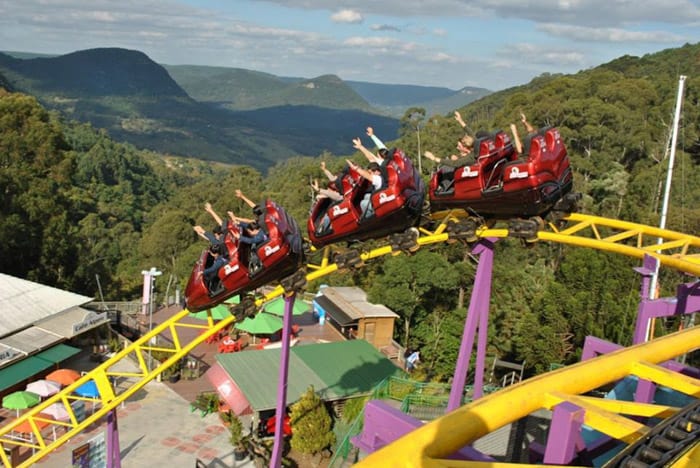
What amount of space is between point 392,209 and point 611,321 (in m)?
15.0

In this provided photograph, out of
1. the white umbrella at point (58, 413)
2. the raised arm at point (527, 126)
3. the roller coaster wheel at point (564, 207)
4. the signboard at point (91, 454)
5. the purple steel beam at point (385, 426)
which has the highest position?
the raised arm at point (527, 126)

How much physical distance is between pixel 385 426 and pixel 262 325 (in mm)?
19838

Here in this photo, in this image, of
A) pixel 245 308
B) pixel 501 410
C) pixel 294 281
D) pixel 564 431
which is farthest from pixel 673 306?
pixel 501 410

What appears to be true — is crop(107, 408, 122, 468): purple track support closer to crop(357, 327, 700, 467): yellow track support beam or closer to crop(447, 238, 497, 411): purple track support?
crop(447, 238, 497, 411): purple track support

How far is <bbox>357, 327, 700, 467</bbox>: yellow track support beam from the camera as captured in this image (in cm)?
280

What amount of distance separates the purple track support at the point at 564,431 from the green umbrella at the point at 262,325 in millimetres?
19826

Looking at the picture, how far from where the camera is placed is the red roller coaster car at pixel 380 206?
8.68 metres

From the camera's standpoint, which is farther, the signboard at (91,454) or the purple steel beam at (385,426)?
the signboard at (91,454)

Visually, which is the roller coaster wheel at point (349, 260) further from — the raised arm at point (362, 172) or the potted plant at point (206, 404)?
the potted plant at point (206, 404)

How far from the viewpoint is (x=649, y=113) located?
163 ft

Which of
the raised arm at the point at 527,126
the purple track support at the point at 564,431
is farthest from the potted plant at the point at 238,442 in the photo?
the purple track support at the point at 564,431

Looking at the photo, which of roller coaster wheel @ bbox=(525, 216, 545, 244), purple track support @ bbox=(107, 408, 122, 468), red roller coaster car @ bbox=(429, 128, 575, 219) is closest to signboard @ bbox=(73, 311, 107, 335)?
purple track support @ bbox=(107, 408, 122, 468)

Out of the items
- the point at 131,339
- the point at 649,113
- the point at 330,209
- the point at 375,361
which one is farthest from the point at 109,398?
the point at 649,113

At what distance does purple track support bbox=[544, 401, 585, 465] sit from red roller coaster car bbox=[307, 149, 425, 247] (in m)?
5.39
